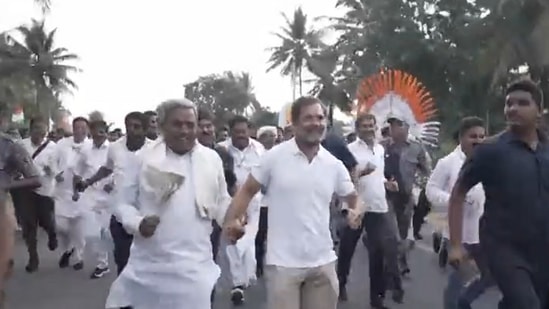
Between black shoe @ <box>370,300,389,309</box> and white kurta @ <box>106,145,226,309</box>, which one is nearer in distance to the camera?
white kurta @ <box>106,145,226,309</box>

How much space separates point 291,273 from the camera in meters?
6.42

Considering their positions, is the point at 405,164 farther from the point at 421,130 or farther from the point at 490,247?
the point at 490,247

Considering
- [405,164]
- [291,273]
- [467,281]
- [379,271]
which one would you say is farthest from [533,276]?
[405,164]

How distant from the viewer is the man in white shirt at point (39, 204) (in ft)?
45.5

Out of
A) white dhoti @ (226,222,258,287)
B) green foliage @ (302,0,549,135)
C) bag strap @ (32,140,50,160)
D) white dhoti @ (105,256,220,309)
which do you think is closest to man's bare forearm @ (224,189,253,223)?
white dhoti @ (105,256,220,309)

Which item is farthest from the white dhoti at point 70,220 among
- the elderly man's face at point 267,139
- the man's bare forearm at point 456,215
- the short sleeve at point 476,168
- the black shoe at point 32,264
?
the short sleeve at point 476,168

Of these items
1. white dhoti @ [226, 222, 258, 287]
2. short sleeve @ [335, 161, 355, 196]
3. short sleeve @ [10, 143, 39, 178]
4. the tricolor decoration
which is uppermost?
the tricolor decoration

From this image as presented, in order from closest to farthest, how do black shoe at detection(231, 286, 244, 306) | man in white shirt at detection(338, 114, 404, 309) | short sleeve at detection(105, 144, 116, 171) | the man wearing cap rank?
short sleeve at detection(105, 144, 116, 171), man in white shirt at detection(338, 114, 404, 309), black shoe at detection(231, 286, 244, 306), the man wearing cap

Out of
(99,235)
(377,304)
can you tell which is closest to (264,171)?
(377,304)

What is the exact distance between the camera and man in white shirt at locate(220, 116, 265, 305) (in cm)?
1075

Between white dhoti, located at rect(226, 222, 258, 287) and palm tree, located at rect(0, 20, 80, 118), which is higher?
palm tree, located at rect(0, 20, 80, 118)

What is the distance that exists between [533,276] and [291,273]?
57.2 inches

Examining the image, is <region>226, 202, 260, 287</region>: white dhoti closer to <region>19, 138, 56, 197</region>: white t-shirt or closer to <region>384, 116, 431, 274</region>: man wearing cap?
<region>384, 116, 431, 274</region>: man wearing cap

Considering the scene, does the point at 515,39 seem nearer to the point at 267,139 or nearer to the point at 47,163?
the point at 267,139
